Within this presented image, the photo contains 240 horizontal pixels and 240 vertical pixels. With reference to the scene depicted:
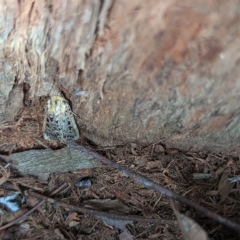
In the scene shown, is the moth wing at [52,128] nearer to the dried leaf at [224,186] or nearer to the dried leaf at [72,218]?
the dried leaf at [72,218]

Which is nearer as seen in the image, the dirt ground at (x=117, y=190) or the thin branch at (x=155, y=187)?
the thin branch at (x=155, y=187)

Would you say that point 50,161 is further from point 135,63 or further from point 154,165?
point 135,63

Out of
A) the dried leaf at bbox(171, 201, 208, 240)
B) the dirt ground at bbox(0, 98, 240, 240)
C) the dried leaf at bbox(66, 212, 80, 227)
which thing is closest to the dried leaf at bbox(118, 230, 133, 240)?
the dirt ground at bbox(0, 98, 240, 240)

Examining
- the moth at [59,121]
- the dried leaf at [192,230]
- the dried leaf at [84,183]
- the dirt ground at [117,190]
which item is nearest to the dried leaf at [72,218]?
the dirt ground at [117,190]

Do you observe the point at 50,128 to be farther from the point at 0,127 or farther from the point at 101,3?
the point at 101,3

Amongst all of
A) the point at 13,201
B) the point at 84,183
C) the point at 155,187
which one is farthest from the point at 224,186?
the point at 13,201

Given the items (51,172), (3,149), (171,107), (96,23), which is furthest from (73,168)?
(96,23)
